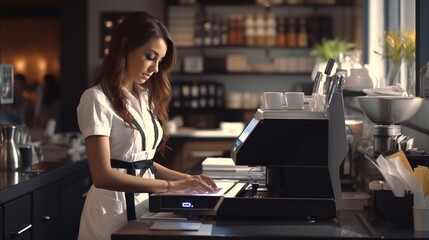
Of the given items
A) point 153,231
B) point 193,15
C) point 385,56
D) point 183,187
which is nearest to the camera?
point 153,231

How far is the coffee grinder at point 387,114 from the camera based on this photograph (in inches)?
137

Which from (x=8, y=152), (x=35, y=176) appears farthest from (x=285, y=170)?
(x=8, y=152)

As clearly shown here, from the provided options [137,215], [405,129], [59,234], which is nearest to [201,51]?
[59,234]

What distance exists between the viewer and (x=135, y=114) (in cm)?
342

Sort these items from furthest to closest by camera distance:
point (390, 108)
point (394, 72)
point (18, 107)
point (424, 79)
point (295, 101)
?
point (18, 107) → point (394, 72) → point (424, 79) → point (390, 108) → point (295, 101)

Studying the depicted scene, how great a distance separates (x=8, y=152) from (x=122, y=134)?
1.79m

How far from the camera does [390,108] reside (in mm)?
3500

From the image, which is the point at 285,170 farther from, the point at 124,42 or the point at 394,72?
the point at 394,72

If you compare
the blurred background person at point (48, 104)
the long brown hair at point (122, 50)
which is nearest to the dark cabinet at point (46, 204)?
the long brown hair at point (122, 50)

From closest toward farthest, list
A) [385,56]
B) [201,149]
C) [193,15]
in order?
[385,56], [201,149], [193,15]

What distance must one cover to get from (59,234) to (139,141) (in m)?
1.91

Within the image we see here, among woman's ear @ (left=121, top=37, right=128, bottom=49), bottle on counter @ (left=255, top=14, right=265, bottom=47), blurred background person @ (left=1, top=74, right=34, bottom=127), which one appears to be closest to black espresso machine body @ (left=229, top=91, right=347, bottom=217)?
woman's ear @ (left=121, top=37, right=128, bottom=49)

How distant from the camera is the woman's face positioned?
3357mm

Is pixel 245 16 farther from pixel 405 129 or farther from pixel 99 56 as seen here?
pixel 405 129
